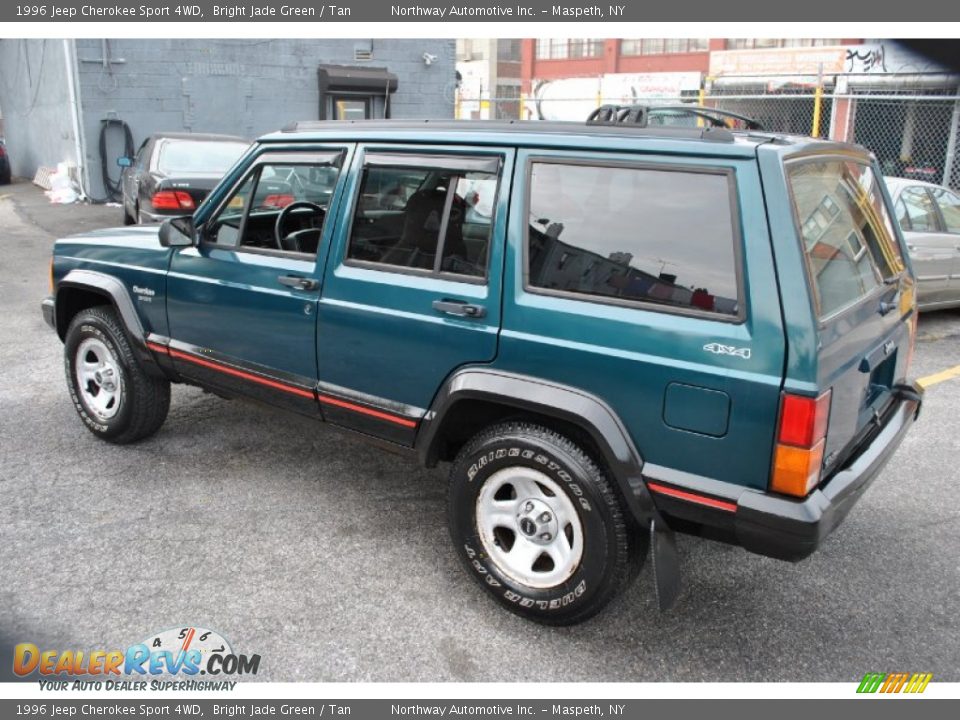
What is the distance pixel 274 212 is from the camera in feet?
13.7

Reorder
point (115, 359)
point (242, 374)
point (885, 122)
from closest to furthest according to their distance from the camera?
point (242, 374)
point (115, 359)
point (885, 122)

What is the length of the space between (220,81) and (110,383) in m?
14.1

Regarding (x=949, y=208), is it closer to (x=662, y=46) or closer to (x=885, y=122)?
(x=885, y=122)

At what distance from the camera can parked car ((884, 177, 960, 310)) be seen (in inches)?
291

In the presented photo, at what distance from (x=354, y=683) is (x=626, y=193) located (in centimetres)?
195

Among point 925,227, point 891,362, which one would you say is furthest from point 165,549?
point 925,227

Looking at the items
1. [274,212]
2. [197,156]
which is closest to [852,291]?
[274,212]

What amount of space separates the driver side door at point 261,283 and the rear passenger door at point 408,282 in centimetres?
12

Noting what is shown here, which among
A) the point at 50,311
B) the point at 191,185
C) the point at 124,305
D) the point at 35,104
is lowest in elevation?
the point at 50,311

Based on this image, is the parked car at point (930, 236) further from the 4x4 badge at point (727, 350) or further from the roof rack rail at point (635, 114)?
the 4x4 badge at point (727, 350)

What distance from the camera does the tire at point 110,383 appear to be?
4.47 metres

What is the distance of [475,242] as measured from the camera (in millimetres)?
3162

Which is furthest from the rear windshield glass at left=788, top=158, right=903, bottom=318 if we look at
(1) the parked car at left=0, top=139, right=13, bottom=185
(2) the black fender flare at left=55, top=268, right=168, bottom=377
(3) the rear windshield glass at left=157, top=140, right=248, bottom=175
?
(1) the parked car at left=0, top=139, right=13, bottom=185

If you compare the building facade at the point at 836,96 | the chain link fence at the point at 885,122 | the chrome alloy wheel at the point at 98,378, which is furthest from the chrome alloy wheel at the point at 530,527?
the chain link fence at the point at 885,122
